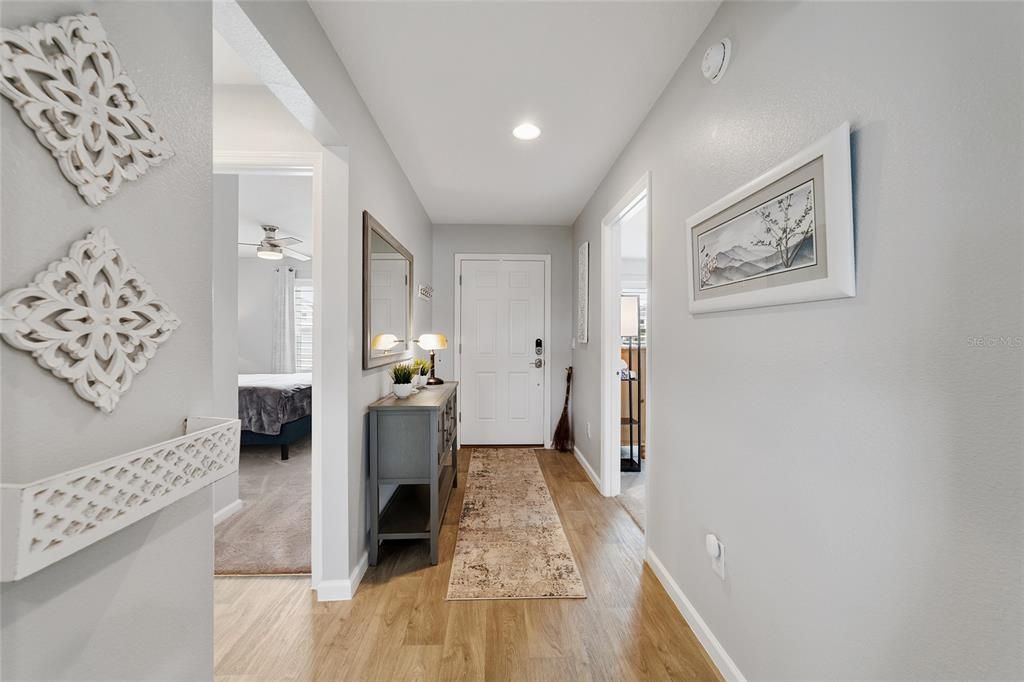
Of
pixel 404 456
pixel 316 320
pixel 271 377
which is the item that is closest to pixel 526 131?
pixel 316 320

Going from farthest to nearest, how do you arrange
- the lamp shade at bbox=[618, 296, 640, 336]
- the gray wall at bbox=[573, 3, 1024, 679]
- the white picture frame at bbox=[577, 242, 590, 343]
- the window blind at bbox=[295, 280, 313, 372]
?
the window blind at bbox=[295, 280, 313, 372] < the lamp shade at bbox=[618, 296, 640, 336] < the white picture frame at bbox=[577, 242, 590, 343] < the gray wall at bbox=[573, 3, 1024, 679]

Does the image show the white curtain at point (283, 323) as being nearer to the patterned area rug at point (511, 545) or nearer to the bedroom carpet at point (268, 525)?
the bedroom carpet at point (268, 525)

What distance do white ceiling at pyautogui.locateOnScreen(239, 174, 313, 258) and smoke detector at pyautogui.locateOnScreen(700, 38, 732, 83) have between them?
8.39 ft

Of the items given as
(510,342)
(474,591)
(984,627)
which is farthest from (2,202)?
(510,342)

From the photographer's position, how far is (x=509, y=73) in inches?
77.8

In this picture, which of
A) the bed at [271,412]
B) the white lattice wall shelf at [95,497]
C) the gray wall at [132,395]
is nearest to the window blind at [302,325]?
the bed at [271,412]

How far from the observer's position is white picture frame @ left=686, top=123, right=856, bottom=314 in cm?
101

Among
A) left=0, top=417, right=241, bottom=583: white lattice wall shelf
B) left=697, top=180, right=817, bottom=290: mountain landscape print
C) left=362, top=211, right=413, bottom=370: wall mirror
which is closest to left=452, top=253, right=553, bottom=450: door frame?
left=362, top=211, right=413, bottom=370: wall mirror

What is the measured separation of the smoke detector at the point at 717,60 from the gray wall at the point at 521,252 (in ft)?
10.2

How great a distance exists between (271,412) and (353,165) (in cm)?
301

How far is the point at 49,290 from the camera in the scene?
2.17 ft

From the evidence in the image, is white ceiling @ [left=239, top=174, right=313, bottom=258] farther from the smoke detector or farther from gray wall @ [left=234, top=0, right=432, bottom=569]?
the smoke detector

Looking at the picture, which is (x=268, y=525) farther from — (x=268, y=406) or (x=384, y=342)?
(x=268, y=406)

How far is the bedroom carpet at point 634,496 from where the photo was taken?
293 centimetres
